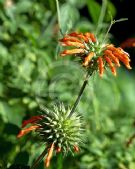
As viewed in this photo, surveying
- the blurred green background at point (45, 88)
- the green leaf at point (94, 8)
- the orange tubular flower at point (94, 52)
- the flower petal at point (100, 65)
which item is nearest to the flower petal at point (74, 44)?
the orange tubular flower at point (94, 52)

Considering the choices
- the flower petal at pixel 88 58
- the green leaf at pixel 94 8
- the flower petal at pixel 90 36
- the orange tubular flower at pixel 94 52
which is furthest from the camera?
the green leaf at pixel 94 8

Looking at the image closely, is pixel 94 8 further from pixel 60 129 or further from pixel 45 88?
pixel 60 129

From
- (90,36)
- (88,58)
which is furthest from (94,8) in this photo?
(88,58)

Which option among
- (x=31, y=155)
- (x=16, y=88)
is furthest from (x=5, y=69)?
(x=31, y=155)

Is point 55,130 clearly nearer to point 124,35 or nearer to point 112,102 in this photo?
point 112,102

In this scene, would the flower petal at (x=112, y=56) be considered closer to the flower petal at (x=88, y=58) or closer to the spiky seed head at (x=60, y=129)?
the flower petal at (x=88, y=58)

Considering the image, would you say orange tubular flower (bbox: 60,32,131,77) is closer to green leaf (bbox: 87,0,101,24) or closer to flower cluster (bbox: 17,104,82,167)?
flower cluster (bbox: 17,104,82,167)

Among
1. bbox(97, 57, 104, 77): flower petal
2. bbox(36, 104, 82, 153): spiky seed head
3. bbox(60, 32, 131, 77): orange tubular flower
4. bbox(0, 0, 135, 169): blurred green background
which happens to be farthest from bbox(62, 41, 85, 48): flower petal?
bbox(0, 0, 135, 169): blurred green background
